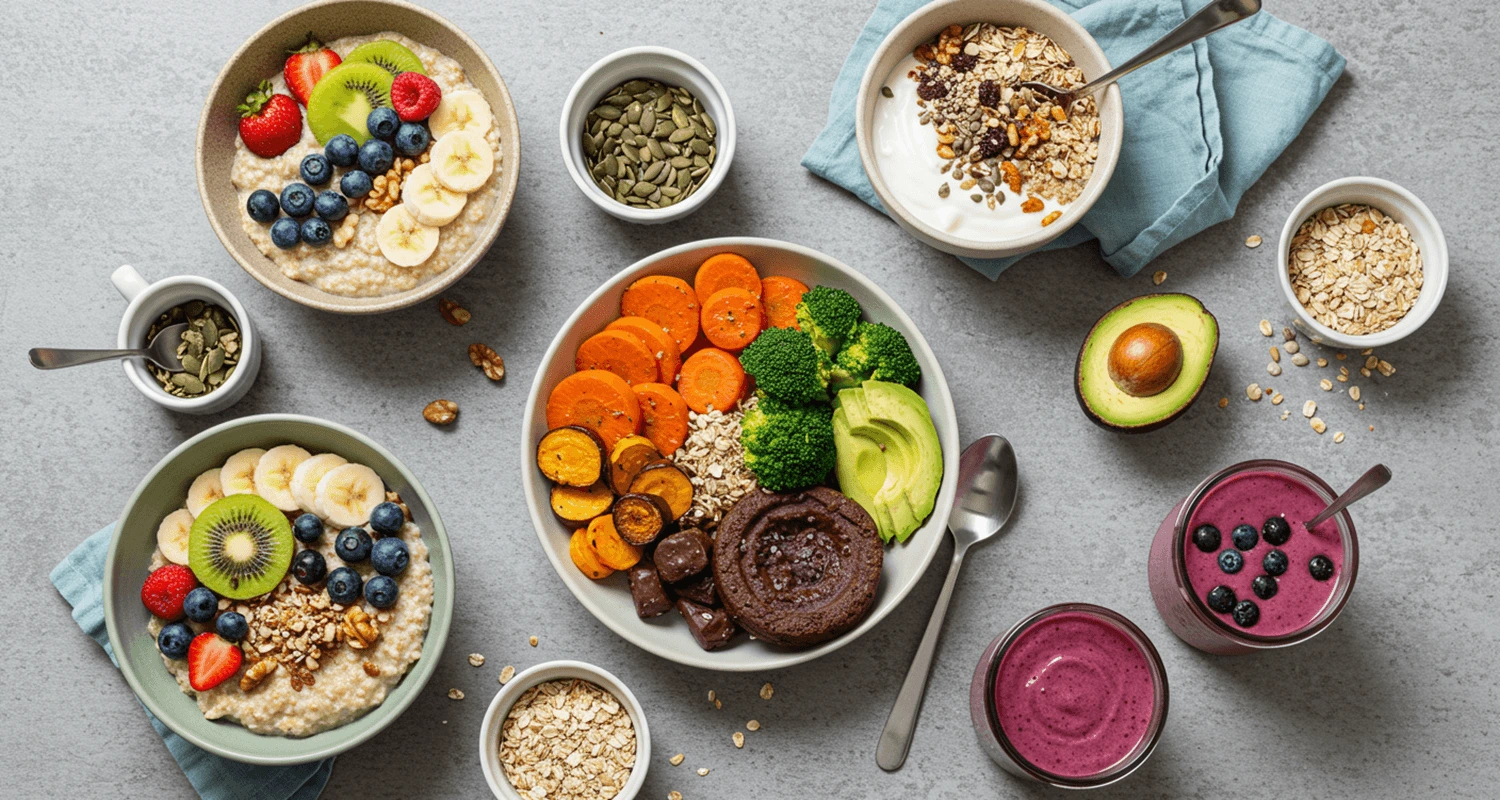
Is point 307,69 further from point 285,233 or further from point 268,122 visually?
point 285,233

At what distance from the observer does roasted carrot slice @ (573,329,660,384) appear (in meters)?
2.90

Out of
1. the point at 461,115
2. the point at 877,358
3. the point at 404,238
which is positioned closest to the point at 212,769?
the point at 404,238

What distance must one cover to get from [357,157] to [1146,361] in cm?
224

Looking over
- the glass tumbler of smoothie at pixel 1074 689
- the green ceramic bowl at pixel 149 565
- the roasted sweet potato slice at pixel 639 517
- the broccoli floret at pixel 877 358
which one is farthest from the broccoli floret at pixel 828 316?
the green ceramic bowl at pixel 149 565

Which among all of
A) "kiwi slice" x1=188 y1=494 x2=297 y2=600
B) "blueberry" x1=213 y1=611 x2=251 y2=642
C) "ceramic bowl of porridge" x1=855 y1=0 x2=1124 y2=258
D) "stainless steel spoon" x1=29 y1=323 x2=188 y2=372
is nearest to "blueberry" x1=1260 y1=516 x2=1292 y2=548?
"ceramic bowl of porridge" x1=855 y1=0 x2=1124 y2=258

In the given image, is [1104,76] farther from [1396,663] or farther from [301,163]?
[301,163]

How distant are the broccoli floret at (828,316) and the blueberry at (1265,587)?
4.14 feet

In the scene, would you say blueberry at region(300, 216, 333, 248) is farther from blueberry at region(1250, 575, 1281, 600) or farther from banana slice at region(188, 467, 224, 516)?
blueberry at region(1250, 575, 1281, 600)

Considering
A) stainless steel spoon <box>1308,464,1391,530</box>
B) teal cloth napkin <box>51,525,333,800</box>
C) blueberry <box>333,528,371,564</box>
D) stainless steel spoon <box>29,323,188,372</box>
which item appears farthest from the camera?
teal cloth napkin <box>51,525,333,800</box>

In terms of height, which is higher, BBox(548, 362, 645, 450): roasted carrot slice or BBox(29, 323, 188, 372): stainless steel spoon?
BBox(29, 323, 188, 372): stainless steel spoon

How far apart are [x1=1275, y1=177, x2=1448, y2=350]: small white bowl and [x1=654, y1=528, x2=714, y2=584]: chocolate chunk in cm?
181

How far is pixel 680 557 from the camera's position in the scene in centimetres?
279

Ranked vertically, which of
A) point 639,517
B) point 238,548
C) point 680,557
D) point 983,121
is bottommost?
point 680,557

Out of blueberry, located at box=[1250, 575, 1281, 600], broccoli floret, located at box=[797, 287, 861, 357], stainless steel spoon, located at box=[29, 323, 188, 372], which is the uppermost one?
stainless steel spoon, located at box=[29, 323, 188, 372]
